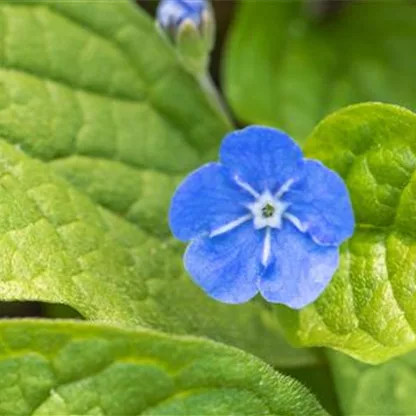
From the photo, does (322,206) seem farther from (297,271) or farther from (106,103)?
(106,103)

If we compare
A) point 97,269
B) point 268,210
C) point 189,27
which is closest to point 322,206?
point 268,210

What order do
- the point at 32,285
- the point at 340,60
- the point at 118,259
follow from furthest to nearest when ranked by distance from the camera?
the point at 340,60 < the point at 118,259 < the point at 32,285

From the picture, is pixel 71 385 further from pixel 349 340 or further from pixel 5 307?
pixel 5 307

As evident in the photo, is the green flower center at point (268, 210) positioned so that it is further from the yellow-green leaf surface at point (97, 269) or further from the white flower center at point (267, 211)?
the yellow-green leaf surface at point (97, 269)

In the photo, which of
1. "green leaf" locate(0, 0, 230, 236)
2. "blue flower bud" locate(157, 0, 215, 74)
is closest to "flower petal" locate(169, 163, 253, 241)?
"green leaf" locate(0, 0, 230, 236)

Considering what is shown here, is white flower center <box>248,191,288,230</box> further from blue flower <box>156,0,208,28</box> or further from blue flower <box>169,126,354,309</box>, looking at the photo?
blue flower <box>156,0,208,28</box>

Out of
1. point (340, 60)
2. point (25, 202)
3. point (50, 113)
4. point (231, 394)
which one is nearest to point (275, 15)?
point (340, 60)
